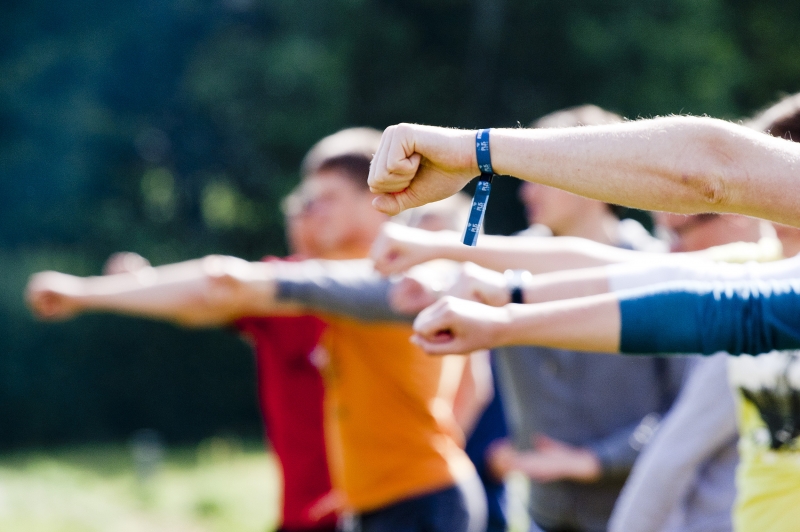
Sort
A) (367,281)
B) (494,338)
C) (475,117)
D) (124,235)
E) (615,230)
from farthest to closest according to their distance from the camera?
(475,117) < (124,235) < (615,230) < (367,281) < (494,338)

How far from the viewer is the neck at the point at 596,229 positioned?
3.96 metres

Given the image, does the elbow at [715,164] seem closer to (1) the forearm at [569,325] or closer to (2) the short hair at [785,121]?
(1) the forearm at [569,325]

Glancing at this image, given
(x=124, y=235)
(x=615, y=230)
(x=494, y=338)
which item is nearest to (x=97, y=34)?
(x=124, y=235)

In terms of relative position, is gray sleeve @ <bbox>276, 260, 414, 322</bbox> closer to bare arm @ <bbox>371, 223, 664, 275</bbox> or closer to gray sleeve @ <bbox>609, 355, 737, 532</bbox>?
bare arm @ <bbox>371, 223, 664, 275</bbox>

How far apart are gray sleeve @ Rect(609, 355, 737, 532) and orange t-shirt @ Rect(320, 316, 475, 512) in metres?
1.12

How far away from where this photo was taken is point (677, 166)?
174 cm

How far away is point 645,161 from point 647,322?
Result: 33 centimetres

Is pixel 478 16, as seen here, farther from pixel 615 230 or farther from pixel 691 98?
pixel 615 230

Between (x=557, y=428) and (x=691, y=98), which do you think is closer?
(x=557, y=428)

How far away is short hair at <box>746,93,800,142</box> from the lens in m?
2.51

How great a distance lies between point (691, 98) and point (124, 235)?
11.1 metres

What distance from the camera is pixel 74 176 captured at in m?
18.2

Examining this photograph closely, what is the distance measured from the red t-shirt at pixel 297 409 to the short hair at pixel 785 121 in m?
2.27

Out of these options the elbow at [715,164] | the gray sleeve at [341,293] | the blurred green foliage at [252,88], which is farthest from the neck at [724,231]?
the blurred green foliage at [252,88]
